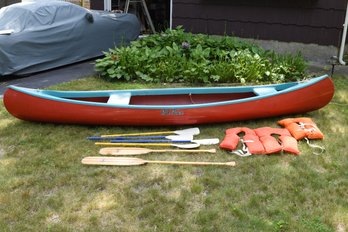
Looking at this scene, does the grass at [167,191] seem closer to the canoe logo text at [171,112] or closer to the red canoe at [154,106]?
the red canoe at [154,106]

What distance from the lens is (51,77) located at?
671 cm

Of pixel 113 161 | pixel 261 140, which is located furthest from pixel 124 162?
pixel 261 140

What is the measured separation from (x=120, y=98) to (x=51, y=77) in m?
2.63

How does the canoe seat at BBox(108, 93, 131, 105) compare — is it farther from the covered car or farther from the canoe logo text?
the covered car

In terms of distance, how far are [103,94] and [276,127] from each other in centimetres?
212

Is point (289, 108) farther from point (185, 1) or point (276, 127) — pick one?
point (185, 1)

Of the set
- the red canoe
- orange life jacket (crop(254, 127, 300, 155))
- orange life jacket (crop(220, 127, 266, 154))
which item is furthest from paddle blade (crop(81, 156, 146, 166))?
orange life jacket (crop(254, 127, 300, 155))

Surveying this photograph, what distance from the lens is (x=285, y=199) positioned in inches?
122

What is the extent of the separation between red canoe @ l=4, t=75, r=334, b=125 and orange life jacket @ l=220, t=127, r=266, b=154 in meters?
0.29

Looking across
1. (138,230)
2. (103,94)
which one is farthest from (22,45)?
(138,230)

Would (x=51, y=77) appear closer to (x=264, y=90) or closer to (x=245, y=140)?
(x=264, y=90)

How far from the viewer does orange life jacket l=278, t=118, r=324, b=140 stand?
4.15m

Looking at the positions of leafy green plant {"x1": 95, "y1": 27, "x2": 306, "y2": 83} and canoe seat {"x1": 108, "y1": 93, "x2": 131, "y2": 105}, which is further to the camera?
leafy green plant {"x1": 95, "y1": 27, "x2": 306, "y2": 83}

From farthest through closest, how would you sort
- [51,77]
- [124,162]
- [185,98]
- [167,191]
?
[51,77] → [185,98] → [124,162] → [167,191]
